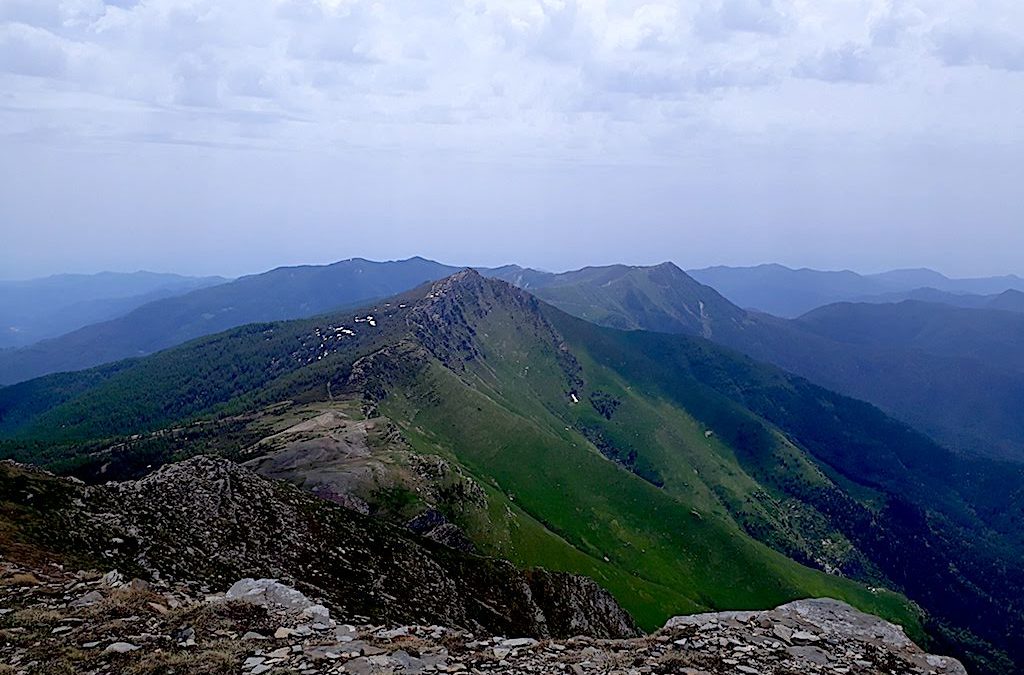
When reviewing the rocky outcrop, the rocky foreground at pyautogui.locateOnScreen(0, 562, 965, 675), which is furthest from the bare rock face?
the rocky outcrop

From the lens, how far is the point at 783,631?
2109 cm

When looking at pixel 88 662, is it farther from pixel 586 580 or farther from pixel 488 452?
pixel 488 452

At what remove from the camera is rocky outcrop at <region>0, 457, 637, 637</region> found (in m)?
29.2

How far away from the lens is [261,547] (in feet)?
120

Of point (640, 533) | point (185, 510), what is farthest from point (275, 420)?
point (185, 510)

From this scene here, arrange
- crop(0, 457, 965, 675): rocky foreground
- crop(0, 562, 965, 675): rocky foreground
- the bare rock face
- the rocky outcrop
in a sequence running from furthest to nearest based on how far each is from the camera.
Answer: the rocky outcrop
the bare rock face
crop(0, 457, 965, 675): rocky foreground
crop(0, 562, 965, 675): rocky foreground

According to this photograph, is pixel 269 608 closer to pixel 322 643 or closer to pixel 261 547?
pixel 322 643

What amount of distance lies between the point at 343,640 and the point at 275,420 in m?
184

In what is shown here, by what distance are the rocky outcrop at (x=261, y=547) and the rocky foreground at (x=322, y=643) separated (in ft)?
18.1

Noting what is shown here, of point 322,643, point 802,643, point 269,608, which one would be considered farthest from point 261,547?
point 802,643

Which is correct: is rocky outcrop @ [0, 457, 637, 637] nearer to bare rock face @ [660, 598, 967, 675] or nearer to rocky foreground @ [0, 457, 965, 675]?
rocky foreground @ [0, 457, 965, 675]

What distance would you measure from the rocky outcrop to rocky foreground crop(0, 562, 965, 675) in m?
5.53

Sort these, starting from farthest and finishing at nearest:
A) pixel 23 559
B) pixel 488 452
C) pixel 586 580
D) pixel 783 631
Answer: pixel 488 452 → pixel 586 580 → pixel 23 559 → pixel 783 631

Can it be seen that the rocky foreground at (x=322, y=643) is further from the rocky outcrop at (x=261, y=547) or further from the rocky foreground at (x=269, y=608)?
the rocky outcrop at (x=261, y=547)
